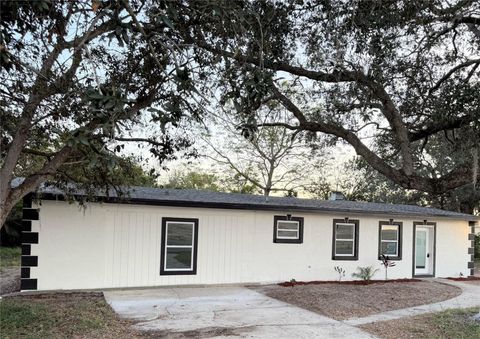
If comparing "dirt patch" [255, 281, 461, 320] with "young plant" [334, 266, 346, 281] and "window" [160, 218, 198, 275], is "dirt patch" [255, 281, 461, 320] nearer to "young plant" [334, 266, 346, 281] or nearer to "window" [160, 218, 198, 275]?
"young plant" [334, 266, 346, 281]

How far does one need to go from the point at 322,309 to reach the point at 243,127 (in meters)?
5.87

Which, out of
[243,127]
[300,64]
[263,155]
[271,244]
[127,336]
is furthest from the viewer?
[263,155]

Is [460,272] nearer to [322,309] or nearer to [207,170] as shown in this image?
[322,309]

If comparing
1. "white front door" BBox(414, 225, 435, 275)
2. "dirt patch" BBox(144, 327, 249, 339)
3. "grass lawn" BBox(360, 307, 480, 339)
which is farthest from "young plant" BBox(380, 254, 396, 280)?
"dirt patch" BBox(144, 327, 249, 339)

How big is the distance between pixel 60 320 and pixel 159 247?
16.4ft

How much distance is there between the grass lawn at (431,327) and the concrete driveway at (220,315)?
0.50m

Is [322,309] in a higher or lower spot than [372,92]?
lower

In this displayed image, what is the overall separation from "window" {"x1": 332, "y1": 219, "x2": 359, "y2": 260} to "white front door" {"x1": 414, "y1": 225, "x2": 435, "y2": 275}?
2.98m

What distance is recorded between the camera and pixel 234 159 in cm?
2981

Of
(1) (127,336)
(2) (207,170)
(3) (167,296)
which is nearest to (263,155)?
(2) (207,170)

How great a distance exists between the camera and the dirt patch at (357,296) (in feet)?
33.1

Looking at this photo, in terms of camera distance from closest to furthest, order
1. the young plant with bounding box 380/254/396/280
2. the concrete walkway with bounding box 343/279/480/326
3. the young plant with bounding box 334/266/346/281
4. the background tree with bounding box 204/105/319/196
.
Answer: the concrete walkway with bounding box 343/279/480/326
the young plant with bounding box 334/266/346/281
the young plant with bounding box 380/254/396/280
the background tree with bounding box 204/105/319/196

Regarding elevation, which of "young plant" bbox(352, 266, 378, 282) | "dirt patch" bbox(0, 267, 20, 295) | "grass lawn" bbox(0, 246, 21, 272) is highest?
"young plant" bbox(352, 266, 378, 282)

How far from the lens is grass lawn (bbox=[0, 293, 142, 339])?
24.0ft
